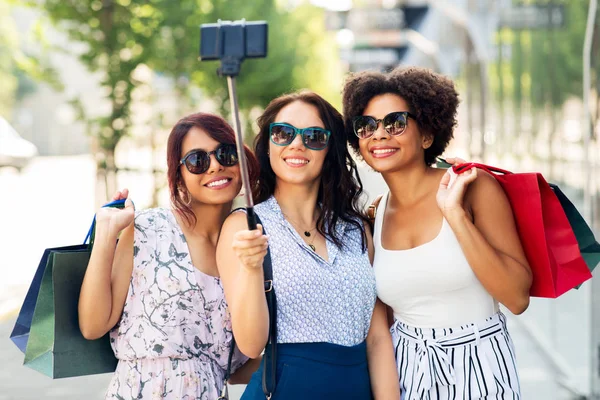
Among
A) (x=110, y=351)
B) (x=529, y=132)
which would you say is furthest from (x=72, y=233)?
(x=110, y=351)

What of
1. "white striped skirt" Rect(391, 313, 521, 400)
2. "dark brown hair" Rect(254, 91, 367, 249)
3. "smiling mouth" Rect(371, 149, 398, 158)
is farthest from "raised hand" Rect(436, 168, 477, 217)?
"white striped skirt" Rect(391, 313, 521, 400)

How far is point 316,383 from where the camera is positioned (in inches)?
115

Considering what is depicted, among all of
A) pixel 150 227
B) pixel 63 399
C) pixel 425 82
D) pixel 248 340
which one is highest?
pixel 425 82

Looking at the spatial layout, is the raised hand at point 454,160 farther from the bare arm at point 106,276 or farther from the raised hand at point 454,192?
the bare arm at point 106,276

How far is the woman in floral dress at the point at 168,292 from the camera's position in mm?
3010

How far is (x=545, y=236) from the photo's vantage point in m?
3.12

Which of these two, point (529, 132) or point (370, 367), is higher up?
point (529, 132)

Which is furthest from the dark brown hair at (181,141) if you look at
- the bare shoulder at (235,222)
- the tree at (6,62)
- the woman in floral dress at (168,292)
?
the tree at (6,62)

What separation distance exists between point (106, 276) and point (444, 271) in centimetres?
125

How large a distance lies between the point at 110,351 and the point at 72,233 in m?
12.1

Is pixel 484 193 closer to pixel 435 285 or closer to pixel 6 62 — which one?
pixel 435 285

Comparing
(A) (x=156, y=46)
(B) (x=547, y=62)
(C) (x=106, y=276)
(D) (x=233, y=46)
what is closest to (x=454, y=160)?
(D) (x=233, y=46)

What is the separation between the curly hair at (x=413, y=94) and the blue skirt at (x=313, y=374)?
0.96m

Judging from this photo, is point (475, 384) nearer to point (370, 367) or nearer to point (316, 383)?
point (370, 367)
